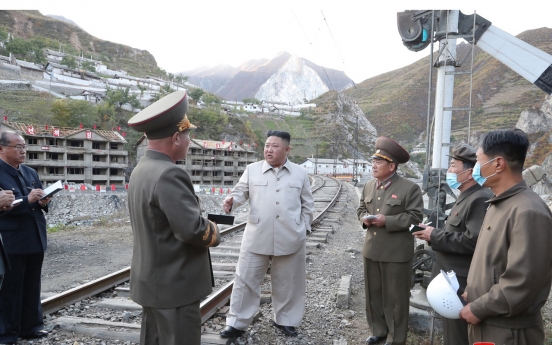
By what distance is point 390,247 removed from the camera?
11.2ft

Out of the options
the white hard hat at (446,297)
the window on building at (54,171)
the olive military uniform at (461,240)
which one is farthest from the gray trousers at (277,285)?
the window on building at (54,171)

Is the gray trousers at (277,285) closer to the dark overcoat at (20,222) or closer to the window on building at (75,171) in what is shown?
the dark overcoat at (20,222)

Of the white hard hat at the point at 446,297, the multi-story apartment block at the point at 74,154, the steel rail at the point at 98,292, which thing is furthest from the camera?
the multi-story apartment block at the point at 74,154

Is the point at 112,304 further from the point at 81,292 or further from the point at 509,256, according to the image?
the point at 509,256

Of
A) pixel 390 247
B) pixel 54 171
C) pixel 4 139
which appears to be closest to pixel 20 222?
pixel 4 139

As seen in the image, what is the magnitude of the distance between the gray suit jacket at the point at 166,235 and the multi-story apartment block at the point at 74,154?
34837 millimetres

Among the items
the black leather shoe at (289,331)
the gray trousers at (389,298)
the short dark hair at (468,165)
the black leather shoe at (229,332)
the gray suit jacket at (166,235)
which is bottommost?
the black leather shoe at (289,331)

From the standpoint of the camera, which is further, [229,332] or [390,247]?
[390,247]

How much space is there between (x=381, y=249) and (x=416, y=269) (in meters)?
1.00

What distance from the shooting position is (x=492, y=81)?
7919 cm

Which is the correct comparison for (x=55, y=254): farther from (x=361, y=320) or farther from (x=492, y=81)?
(x=492, y=81)

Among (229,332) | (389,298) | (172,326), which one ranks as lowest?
(229,332)

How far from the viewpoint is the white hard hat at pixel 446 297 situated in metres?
2.18

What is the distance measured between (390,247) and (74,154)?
37224mm
